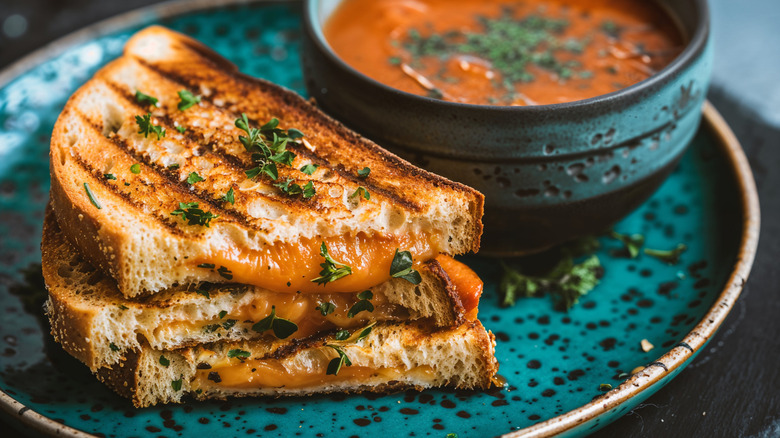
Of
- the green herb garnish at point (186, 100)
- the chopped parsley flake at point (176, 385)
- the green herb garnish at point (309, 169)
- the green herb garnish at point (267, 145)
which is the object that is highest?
the green herb garnish at point (186, 100)

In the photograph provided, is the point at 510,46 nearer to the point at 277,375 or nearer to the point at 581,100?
the point at 581,100

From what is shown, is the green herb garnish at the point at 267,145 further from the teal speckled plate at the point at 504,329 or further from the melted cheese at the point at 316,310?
the teal speckled plate at the point at 504,329

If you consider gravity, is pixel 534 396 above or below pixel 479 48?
below

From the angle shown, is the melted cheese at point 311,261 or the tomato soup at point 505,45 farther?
the tomato soup at point 505,45

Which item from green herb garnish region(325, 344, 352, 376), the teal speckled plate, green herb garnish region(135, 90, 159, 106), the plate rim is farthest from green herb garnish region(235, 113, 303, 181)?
the plate rim

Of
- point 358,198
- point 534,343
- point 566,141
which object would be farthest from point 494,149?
point 534,343

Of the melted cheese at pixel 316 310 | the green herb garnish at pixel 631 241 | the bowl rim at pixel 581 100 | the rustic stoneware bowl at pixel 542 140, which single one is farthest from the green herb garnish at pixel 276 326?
the green herb garnish at pixel 631 241

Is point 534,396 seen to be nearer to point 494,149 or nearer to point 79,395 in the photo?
point 494,149
